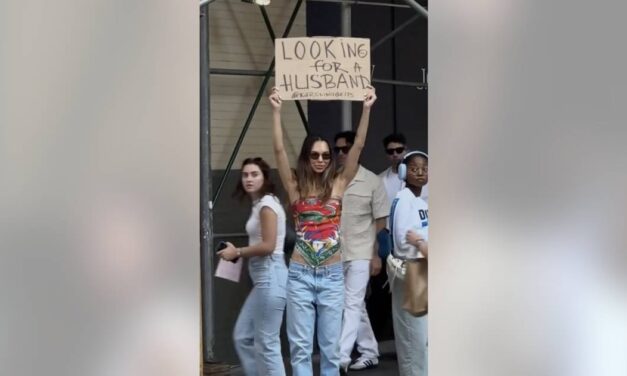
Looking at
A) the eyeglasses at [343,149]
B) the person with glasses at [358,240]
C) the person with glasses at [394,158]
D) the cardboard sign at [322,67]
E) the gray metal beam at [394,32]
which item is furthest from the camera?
the gray metal beam at [394,32]

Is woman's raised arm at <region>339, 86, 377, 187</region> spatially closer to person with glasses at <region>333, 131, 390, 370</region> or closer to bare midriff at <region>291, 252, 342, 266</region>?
bare midriff at <region>291, 252, 342, 266</region>

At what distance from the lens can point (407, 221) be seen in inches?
138

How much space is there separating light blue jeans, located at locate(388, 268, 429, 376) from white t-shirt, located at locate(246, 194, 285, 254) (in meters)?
0.57

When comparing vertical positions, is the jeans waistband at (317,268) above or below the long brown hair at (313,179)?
below

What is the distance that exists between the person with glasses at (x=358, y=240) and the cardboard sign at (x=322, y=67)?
1050 mm

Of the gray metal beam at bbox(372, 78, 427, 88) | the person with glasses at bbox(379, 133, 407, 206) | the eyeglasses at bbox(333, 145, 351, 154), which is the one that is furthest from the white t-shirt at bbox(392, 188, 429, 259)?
the gray metal beam at bbox(372, 78, 427, 88)

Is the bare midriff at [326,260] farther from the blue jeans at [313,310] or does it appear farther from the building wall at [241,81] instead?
the building wall at [241,81]

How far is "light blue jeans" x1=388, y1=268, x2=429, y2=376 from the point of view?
3.61 metres

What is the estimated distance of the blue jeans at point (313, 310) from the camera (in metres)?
3.55

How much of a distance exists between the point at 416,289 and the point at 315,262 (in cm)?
52

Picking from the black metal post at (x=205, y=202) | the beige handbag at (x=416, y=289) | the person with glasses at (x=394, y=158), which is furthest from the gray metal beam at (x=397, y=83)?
the beige handbag at (x=416, y=289)
